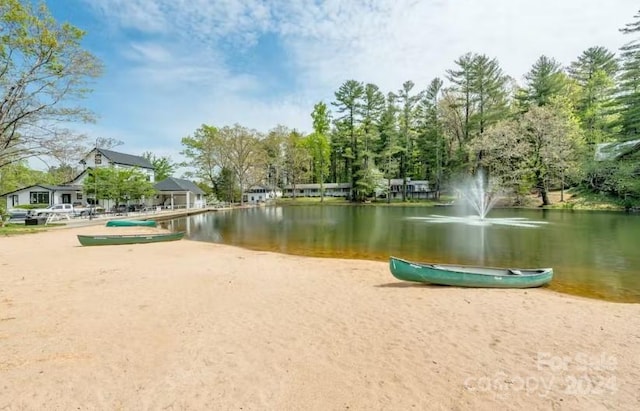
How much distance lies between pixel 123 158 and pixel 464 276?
5202 cm

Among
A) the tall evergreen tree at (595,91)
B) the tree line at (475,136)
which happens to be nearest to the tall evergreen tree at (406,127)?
the tree line at (475,136)

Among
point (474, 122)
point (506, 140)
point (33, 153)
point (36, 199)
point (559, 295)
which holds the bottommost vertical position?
point (559, 295)

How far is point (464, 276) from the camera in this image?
8383 millimetres

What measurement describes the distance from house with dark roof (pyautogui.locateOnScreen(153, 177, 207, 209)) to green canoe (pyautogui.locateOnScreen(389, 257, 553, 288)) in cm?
4215

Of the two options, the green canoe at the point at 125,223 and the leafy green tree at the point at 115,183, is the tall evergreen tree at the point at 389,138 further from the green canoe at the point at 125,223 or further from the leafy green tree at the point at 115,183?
the green canoe at the point at 125,223

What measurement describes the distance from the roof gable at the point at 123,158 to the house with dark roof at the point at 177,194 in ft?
15.9

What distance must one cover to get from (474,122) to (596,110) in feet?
50.1

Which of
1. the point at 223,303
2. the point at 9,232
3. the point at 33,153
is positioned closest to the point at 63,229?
the point at 9,232

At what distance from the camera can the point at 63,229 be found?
22062mm

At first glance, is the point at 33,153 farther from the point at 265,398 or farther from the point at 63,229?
the point at 265,398

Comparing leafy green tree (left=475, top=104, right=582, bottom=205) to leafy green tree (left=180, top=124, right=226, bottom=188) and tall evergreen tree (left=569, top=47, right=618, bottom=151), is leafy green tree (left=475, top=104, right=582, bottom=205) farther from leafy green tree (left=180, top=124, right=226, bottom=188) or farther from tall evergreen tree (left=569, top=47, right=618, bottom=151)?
leafy green tree (left=180, top=124, right=226, bottom=188)

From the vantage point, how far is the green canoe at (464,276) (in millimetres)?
8375

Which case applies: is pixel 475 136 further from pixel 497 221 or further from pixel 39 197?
pixel 39 197

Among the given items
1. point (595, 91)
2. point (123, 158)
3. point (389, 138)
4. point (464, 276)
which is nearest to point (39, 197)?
point (123, 158)
